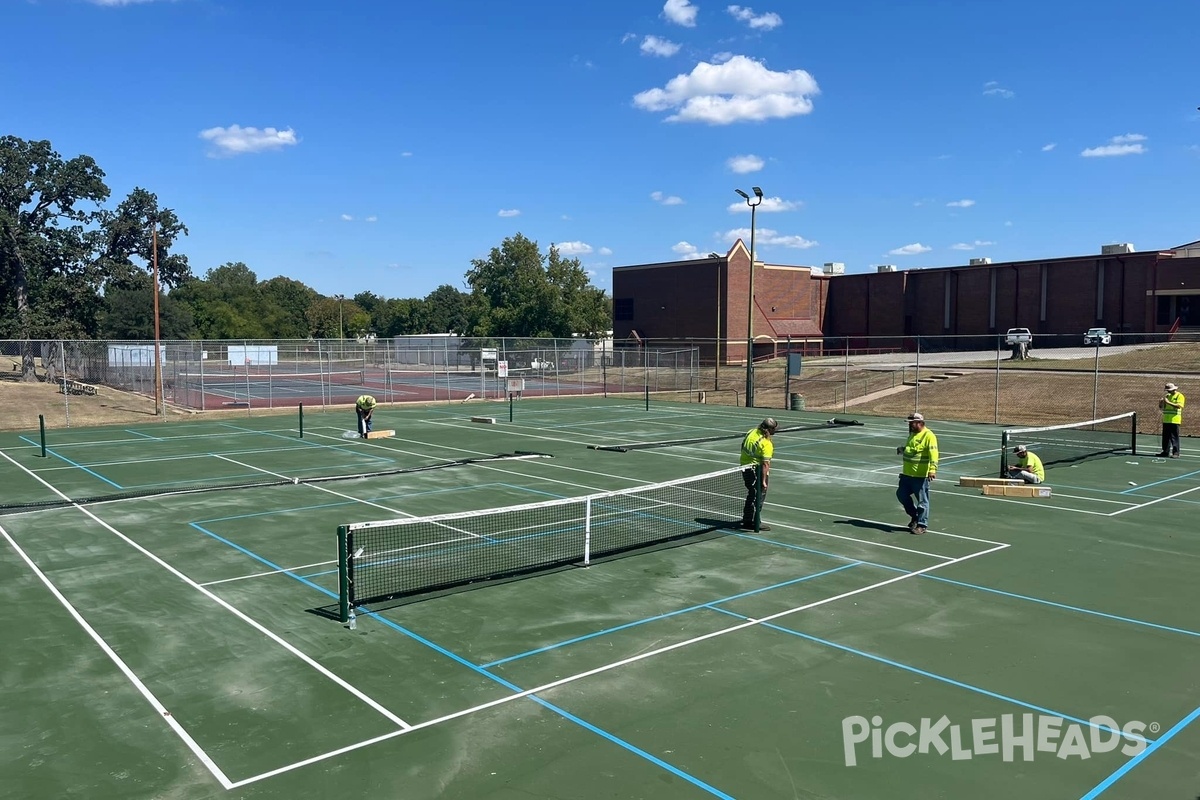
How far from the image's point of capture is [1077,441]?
1093 inches

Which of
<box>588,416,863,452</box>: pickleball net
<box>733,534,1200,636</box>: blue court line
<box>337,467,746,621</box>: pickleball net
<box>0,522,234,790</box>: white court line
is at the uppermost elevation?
<box>588,416,863,452</box>: pickleball net

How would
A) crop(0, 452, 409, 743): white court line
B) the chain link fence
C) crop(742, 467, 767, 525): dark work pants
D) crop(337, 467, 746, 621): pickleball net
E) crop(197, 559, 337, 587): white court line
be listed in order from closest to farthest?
crop(0, 452, 409, 743): white court line, crop(337, 467, 746, 621): pickleball net, crop(197, 559, 337, 587): white court line, crop(742, 467, 767, 525): dark work pants, the chain link fence

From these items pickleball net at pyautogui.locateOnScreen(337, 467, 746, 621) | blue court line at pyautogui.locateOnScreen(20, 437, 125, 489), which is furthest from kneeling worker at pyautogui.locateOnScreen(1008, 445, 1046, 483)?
blue court line at pyautogui.locateOnScreen(20, 437, 125, 489)

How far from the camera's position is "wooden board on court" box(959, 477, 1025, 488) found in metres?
18.7

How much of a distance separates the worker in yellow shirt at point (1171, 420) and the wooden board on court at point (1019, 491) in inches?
306

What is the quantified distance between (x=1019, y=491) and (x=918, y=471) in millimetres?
5452

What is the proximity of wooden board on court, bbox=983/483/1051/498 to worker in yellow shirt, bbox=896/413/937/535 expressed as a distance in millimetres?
4450

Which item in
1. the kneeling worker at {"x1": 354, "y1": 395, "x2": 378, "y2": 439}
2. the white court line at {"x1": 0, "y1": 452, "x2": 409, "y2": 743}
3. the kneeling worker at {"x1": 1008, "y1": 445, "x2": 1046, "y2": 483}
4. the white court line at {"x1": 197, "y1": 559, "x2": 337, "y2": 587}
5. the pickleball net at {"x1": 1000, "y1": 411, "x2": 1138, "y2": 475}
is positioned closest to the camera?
the white court line at {"x1": 0, "y1": 452, "x2": 409, "y2": 743}

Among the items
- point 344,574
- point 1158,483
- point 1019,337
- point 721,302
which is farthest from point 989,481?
point 721,302

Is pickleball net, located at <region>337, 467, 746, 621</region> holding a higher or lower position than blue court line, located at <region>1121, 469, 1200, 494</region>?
lower

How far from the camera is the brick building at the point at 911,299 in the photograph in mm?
66188

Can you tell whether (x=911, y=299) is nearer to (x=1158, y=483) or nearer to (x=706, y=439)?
(x=706, y=439)

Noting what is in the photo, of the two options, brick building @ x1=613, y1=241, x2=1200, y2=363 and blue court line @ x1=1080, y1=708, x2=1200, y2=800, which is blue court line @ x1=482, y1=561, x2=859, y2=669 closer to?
blue court line @ x1=1080, y1=708, x2=1200, y2=800

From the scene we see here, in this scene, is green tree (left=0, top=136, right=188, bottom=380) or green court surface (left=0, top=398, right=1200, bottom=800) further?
green tree (left=0, top=136, right=188, bottom=380)
